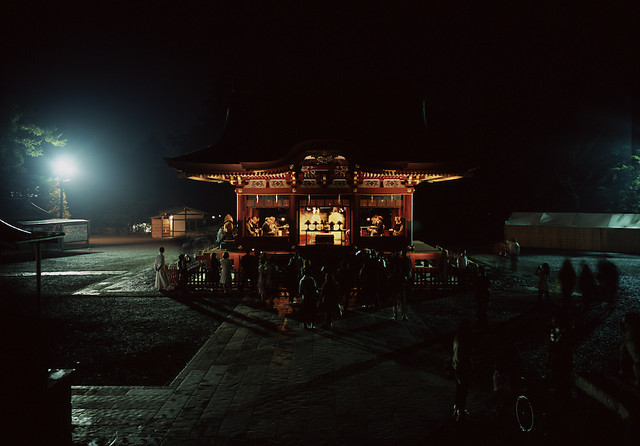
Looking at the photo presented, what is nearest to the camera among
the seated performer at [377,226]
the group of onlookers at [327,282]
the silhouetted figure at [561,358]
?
the silhouetted figure at [561,358]

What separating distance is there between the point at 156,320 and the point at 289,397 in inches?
226

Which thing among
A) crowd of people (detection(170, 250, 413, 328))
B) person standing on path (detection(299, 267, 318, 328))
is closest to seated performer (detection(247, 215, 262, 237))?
crowd of people (detection(170, 250, 413, 328))

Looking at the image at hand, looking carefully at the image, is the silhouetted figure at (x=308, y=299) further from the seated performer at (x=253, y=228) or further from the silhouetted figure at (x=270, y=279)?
the seated performer at (x=253, y=228)

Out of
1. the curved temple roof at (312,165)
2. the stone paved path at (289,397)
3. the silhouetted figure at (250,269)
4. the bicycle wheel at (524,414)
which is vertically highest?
the curved temple roof at (312,165)

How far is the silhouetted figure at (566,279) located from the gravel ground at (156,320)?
571 mm

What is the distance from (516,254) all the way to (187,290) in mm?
18323

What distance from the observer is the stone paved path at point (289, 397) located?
4570mm

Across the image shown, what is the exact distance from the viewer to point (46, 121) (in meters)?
32.4

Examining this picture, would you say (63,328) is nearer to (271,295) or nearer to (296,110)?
(271,295)

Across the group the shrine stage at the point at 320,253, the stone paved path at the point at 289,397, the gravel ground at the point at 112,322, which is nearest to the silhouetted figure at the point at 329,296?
the stone paved path at the point at 289,397

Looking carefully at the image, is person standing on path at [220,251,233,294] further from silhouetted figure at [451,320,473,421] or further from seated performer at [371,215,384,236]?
silhouetted figure at [451,320,473,421]

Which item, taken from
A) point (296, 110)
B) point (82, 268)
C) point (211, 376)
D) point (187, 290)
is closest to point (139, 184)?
point (82, 268)

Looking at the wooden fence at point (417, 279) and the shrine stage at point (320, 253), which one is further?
the shrine stage at point (320, 253)

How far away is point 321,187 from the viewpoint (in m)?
16.6
